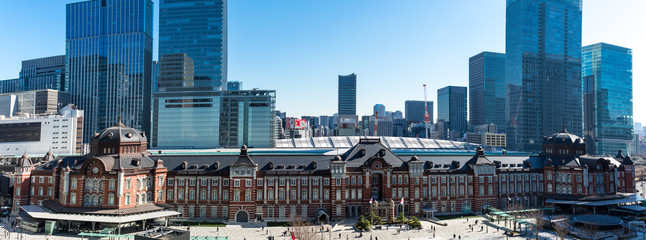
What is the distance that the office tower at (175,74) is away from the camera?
197 meters

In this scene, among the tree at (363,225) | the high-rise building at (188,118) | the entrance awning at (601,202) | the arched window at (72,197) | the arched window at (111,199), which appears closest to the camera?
the tree at (363,225)

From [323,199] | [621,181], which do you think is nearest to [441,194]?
[323,199]

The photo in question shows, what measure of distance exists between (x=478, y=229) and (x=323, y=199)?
33.9 meters

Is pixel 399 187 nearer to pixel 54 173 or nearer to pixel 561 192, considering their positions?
pixel 561 192

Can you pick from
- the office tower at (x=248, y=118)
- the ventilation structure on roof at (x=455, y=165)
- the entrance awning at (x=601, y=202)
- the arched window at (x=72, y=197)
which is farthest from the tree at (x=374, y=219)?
the office tower at (x=248, y=118)

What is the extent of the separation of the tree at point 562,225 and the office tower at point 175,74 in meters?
172

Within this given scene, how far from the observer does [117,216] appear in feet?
247

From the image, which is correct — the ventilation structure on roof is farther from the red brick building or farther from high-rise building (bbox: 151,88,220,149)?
high-rise building (bbox: 151,88,220,149)

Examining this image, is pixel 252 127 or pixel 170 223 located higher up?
pixel 252 127

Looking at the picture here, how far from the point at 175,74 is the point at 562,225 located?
591 ft

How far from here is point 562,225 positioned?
247ft

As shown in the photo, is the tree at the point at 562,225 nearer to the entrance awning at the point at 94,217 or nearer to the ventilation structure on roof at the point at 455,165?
the ventilation structure on roof at the point at 455,165

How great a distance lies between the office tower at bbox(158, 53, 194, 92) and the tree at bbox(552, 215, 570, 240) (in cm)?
17238

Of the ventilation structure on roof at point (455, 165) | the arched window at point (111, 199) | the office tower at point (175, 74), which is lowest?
the arched window at point (111, 199)
